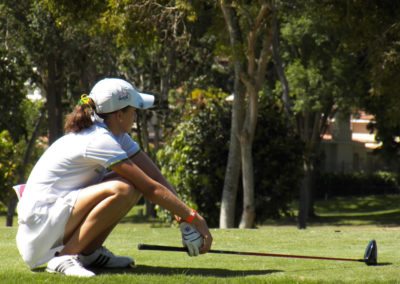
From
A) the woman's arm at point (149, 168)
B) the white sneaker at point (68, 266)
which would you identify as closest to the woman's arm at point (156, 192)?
the woman's arm at point (149, 168)

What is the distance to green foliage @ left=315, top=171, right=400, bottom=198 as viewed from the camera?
59.0m

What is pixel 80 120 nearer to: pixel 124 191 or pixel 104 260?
pixel 124 191

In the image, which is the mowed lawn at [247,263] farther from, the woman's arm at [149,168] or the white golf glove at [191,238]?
the woman's arm at [149,168]

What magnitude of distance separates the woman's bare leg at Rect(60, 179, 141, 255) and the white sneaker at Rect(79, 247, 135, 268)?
0.22m

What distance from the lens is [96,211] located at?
21.6ft

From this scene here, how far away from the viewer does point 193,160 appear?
20703 millimetres

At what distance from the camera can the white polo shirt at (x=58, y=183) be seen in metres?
6.66

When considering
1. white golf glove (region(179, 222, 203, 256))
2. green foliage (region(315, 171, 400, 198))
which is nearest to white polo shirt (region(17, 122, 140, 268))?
white golf glove (region(179, 222, 203, 256))

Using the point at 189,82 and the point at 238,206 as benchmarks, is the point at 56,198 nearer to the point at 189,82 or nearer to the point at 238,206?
the point at 238,206

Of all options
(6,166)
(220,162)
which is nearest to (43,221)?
(220,162)

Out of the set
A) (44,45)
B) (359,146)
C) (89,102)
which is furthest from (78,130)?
(359,146)

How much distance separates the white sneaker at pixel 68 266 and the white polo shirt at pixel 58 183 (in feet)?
0.33

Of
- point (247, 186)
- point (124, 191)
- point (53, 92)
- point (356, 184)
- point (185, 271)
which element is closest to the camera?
point (124, 191)

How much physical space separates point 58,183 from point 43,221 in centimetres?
27
